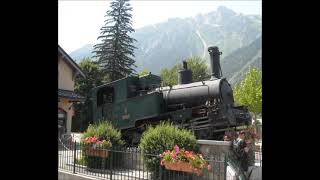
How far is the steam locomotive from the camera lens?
41.5 ft

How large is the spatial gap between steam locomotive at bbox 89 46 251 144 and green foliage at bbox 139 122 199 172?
344cm

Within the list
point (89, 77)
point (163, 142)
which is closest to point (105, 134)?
point (163, 142)

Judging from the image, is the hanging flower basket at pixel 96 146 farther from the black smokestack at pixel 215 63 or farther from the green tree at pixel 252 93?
the green tree at pixel 252 93

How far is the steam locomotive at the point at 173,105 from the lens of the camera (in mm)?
12641

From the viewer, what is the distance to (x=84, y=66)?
40.4m

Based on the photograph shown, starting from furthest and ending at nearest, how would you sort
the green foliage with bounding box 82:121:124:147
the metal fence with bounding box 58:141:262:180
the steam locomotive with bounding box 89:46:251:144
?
1. the steam locomotive with bounding box 89:46:251:144
2. the green foliage with bounding box 82:121:124:147
3. the metal fence with bounding box 58:141:262:180

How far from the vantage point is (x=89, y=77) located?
39.3m

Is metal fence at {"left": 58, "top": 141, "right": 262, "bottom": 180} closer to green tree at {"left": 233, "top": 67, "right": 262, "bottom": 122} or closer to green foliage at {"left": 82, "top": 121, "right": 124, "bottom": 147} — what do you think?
green foliage at {"left": 82, "top": 121, "right": 124, "bottom": 147}

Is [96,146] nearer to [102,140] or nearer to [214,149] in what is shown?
[102,140]

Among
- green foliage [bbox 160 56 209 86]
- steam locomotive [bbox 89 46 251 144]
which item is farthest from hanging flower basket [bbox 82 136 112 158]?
green foliage [bbox 160 56 209 86]

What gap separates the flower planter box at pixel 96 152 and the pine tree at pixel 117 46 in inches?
1168

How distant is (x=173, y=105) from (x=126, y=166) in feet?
13.6
